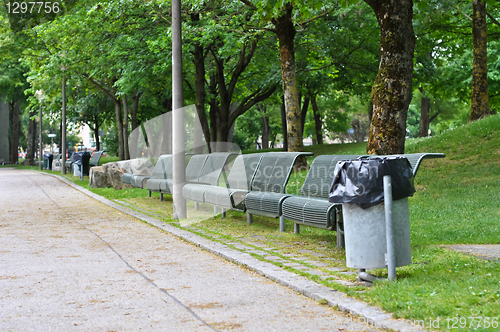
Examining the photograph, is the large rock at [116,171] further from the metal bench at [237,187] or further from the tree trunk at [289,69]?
the metal bench at [237,187]

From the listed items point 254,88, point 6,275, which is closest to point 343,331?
point 6,275

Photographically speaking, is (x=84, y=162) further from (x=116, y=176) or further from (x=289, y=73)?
(x=289, y=73)

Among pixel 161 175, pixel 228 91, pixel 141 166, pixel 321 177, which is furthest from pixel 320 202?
pixel 228 91

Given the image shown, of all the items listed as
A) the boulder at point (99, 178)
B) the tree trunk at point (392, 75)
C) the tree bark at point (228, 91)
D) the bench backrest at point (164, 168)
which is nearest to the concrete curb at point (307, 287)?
the tree trunk at point (392, 75)

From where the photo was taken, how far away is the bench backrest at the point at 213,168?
36.6ft

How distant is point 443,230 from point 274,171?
274 centimetres

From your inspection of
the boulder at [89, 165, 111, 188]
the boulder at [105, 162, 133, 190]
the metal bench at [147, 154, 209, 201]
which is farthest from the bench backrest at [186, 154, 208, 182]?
the boulder at [89, 165, 111, 188]

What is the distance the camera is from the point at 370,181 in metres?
5.06

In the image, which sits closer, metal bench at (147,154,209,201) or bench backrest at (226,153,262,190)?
bench backrest at (226,153,262,190)

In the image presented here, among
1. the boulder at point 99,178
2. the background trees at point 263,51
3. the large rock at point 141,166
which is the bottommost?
the boulder at point 99,178

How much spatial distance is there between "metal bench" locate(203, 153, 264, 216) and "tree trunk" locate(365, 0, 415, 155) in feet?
7.97

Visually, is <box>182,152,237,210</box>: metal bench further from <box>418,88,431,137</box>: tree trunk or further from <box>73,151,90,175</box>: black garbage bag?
<box>418,88,431,137</box>: tree trunk

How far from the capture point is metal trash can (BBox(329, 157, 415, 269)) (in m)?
5.07

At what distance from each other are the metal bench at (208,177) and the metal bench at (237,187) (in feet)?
0.79
